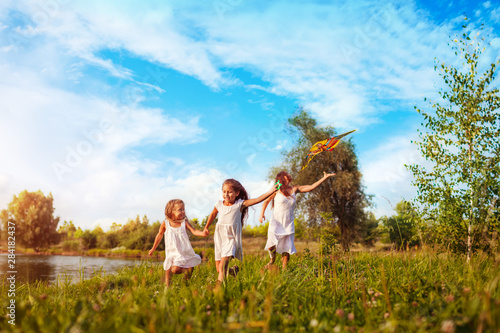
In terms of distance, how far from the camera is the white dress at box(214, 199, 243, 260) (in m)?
6.41

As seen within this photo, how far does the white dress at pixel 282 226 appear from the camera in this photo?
27.7 ft

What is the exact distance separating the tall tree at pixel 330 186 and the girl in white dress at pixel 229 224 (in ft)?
47.5

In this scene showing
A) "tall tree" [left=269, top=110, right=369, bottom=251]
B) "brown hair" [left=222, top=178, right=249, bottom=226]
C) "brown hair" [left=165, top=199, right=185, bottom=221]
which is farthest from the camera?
"tall tree" [left=269, top=110, right=369, bottom=251]

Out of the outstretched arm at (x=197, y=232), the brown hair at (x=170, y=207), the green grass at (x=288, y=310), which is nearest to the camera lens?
the green grass at (x=288, y=310)

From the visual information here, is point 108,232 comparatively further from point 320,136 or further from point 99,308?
point 99,308

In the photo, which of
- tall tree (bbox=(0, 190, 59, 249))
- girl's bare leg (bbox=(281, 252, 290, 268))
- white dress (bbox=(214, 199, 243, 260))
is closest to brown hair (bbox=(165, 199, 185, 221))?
white dress (bbox=(214, 199, 243, 260))

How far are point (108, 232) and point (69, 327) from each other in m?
24.1

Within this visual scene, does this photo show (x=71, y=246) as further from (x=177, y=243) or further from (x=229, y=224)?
(x=229, y=224)

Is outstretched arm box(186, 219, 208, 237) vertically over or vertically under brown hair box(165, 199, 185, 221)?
under

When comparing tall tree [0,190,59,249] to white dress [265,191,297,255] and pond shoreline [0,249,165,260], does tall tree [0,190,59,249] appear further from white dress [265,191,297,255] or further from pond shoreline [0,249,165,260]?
white dress [265,191,297,255]

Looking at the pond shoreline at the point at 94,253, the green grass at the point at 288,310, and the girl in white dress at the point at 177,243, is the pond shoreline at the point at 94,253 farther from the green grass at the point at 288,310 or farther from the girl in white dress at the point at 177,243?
the green grass at the point at 288,310

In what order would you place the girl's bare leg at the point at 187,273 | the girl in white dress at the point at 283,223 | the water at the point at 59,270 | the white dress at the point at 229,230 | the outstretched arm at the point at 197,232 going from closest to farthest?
the white dress at the point at 229,230 → the outstretched arm at the point at 197,232 → the girl's bare leg at the point at 187,273 → the girl in white dress at the point at 283,223 → the water at the point at 59,270

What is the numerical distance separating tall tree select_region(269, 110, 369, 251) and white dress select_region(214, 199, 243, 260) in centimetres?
1462

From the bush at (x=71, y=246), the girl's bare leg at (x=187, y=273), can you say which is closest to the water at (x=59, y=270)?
the girl's bare leg at (x=187, y=273)
